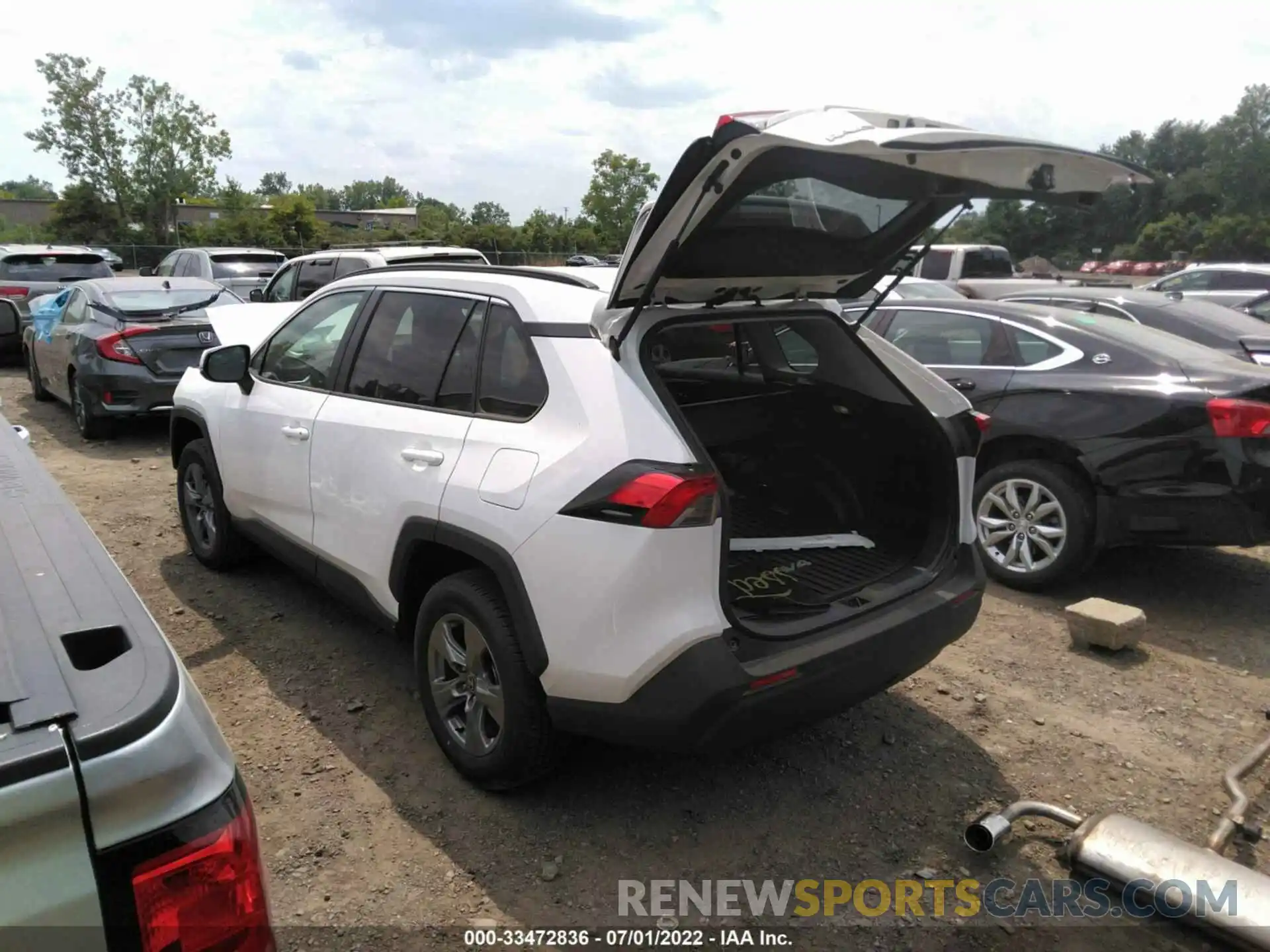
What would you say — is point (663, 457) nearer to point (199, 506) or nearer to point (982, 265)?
point (199, 506)

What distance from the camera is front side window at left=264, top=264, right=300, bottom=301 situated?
38.5 ft

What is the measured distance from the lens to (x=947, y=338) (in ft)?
19.8

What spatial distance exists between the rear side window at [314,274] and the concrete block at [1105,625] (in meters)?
9.30

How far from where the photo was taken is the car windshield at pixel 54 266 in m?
14.1

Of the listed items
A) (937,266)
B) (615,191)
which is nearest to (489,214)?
(615,191)

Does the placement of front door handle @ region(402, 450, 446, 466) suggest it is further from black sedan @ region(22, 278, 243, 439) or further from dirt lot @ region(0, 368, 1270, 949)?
black sedan @ region(22, 278, 243, 439)

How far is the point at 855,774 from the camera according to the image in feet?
11.3

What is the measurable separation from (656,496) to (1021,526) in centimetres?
341

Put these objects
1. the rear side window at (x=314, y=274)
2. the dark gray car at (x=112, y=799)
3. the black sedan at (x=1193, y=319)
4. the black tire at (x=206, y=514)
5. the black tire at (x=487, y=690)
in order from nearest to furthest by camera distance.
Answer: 1. the dark gray car at (x=112, y=799)
2. the black tire at (x=487, y=690)
3. the black tire at (x=206, y=514)
4. the black sedan at (x=1193, y=319)
5. the rear side window at (x=314, y=274)

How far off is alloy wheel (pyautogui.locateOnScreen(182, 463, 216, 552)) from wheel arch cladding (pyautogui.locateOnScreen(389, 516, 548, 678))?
2138mm

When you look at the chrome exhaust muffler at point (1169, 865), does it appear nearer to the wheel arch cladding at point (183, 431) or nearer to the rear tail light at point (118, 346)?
the wheel arch cladding at point (183, 431)

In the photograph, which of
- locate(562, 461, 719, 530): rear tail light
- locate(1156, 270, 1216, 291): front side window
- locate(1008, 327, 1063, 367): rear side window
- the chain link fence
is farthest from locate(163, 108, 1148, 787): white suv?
the chain link fence

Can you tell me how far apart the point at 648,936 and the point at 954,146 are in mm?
2419

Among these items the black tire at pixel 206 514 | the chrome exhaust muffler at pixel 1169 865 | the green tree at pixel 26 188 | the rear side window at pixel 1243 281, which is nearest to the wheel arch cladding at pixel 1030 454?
the chrome exhaust muffler at pixel 1169 865
